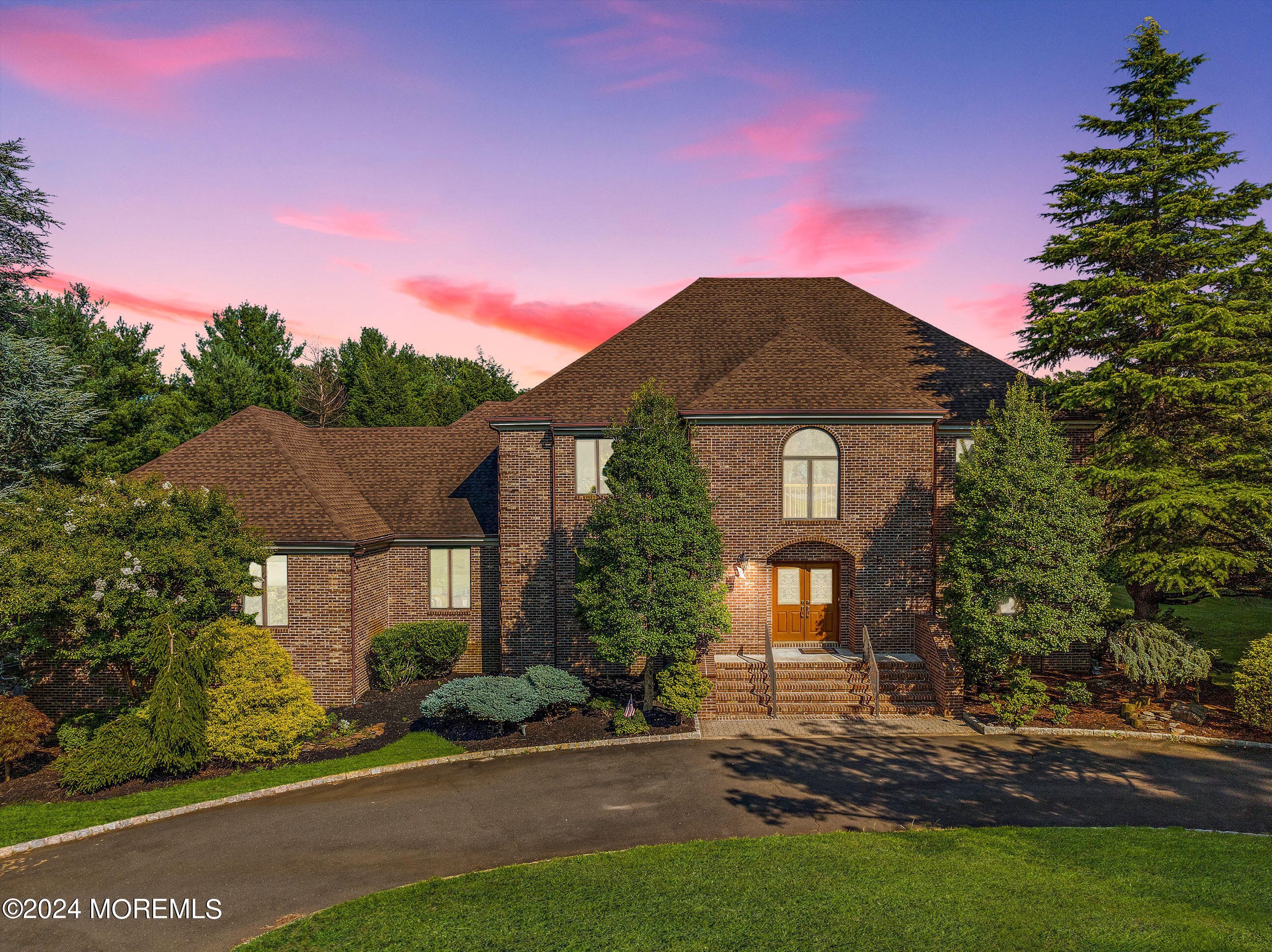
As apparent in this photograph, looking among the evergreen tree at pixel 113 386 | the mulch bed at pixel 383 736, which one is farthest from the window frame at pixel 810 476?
the evergreen tree at pixel 113 386

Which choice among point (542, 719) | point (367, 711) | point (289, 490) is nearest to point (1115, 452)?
point (542, 719)

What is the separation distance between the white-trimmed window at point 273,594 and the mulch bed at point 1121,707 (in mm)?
18755

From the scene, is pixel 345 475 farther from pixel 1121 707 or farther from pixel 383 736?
pixel 1121 707

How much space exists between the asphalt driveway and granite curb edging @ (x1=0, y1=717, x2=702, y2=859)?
0.68 feet

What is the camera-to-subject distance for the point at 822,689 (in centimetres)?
1647

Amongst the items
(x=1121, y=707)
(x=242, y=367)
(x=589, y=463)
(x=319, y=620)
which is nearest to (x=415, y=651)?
(x=319, y=620)

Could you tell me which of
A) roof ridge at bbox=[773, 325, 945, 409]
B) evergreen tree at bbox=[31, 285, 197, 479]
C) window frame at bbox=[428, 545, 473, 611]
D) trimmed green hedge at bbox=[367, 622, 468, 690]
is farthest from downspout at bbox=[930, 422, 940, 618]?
evergreen tree at bbox=[31, 285, 197, 479]

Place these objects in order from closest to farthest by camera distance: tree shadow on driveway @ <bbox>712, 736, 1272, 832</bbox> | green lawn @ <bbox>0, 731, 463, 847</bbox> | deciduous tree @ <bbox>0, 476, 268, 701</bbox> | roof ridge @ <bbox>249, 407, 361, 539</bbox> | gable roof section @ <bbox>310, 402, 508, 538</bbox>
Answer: tree shadow on driveway @ <bbox>712, 736, 1272, 832</bbox>
green lawn @ <bbox>0, 731, 463, 847</bbox>
deciduous tree @ <bbox>0, 476, 268, 701</bbox>
roof ridge @ <bbox>249, 407, 361, 539</bbox>
gable roof section @ <bbox>310, 402, 508, 538</bbox>

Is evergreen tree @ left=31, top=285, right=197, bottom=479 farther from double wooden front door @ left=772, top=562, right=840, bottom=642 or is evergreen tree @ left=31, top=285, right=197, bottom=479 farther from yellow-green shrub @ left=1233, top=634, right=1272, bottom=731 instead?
yellow-green shrub @ left=1233, top=634, right=1272, bottom=731

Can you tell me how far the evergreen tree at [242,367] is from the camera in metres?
40.6

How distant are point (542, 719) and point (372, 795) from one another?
476 centimetres

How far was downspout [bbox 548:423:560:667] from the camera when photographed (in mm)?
19578

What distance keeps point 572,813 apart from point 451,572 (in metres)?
11.8

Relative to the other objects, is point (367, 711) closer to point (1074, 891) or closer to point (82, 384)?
point (1074, 891)
